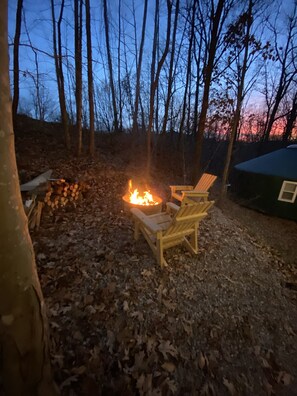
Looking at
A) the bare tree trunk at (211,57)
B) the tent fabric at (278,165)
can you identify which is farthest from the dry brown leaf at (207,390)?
the tent fabric at (278,165)

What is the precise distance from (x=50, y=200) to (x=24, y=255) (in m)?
3.80

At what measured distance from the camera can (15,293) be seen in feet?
3.86

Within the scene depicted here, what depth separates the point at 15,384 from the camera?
1312 mm

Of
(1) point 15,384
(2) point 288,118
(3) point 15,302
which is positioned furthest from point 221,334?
(2) point 288,118

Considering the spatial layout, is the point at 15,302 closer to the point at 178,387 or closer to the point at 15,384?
the point at 15,384

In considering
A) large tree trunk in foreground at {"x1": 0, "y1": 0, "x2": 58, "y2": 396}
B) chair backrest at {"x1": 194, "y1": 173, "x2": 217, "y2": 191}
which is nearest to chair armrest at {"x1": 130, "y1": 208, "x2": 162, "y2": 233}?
large tree trunk in foreground at {"x1": 0, "y1": 0, "x2": 58, "y2": 396}

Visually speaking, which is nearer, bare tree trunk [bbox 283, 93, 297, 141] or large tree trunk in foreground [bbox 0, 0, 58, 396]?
large tree trunk in foreground [bbox 0, 0, 58, 396]

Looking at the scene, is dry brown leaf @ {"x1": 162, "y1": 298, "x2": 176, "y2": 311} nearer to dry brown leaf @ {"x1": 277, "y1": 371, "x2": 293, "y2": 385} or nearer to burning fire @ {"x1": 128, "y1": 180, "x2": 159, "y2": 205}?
dry brown leaf @ {"x1": 277, "y1": 371, "x2": 293, "y2": 385}

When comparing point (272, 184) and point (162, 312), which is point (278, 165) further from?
point (162, 312)

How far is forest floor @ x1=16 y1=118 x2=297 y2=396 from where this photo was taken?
1.89 meters

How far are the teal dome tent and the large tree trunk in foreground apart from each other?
9384 millimetres

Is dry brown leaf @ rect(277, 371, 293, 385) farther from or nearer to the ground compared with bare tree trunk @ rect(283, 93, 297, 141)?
nearer to the ground

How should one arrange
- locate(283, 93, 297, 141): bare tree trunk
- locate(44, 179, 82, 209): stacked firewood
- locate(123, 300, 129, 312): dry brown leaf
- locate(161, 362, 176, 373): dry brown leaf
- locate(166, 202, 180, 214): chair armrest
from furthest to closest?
locate(283, 93, 297, 141): bare tree trunk
locate(44, 179, 82, 209): stacked firewood
locate(166, 202, 180, 214): chair armrest
locate(123, 300, 129, 312): dry brown leaf
locate(161, 362, 176, 373): dry brown leaf

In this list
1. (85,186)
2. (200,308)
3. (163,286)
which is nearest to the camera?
(200,308)
